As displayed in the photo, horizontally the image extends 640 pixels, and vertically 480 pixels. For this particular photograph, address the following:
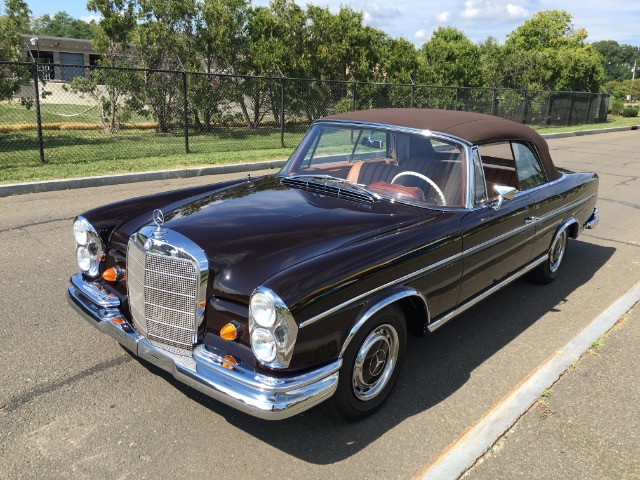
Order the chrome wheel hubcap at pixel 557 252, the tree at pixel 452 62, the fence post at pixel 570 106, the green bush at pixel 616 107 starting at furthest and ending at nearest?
the green bush at pixel 616 107 < the fence post at pixel 570 106 < the tree at pixel 452 62 < the chrome wheel hubcap at pixel 557 252

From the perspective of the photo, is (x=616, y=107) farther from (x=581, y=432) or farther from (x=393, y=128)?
(x=581, y=432)

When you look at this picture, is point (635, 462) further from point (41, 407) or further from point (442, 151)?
point (41, 407)

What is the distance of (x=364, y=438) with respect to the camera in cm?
284

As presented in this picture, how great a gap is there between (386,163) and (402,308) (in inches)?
48.3

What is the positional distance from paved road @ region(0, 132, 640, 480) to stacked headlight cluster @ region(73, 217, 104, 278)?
0.60 metres

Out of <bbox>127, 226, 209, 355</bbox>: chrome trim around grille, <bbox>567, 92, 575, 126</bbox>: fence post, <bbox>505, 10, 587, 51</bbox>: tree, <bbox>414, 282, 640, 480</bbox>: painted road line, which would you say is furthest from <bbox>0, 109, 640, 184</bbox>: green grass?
<bbox>505, 10, 587, 51</bbox>: tree

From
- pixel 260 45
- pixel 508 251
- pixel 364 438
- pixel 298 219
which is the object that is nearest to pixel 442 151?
pixel 508 251

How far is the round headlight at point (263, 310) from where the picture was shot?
2.42 meters

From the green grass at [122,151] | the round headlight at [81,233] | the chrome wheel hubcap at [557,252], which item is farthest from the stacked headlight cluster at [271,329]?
the green grass at [122,151]

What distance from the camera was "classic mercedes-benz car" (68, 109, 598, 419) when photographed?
2.51 metres

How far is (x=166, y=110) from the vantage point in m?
15.0

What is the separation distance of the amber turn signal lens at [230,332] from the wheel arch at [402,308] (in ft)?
1.73

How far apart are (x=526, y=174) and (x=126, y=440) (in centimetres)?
365

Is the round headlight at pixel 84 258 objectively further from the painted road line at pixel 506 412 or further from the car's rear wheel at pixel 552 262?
the car's rear wheel at pixel 552 262
